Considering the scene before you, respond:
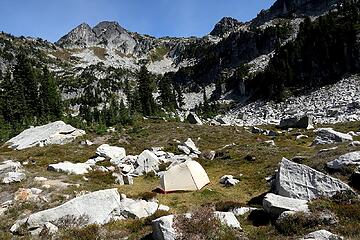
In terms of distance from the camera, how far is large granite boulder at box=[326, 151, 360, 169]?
1916 centimetres

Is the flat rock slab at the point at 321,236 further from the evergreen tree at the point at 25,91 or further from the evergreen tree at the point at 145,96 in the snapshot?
the evergreen tree at the point at 145,96

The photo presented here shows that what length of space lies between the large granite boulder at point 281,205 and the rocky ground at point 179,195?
38 millimetres

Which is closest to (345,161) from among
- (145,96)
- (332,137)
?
(332,137)

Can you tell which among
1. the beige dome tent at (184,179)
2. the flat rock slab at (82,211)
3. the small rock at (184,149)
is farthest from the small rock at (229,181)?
the small rock at (184,149)

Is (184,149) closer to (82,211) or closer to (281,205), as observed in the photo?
(82,211)

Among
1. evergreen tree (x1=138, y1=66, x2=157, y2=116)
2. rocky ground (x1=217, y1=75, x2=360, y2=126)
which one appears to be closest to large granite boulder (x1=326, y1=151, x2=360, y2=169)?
rocky ground (x1=217, y1=75, x2=360, y2=126)

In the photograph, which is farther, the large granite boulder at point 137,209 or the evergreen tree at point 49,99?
the evergreen tree at point 49,99

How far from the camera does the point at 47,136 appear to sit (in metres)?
47.5

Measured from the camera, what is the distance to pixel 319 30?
371 ft

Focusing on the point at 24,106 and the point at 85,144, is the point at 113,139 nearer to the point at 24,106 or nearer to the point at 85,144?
the point at 85,144

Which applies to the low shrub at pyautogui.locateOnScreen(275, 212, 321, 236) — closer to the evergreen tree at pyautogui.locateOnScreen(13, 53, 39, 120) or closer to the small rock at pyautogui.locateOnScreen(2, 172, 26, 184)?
the small rock at pyautogui.locateOnScreen(2, 172, 26, 184)

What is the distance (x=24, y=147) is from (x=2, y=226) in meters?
31.3

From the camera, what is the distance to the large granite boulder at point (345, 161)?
1916 centimetres

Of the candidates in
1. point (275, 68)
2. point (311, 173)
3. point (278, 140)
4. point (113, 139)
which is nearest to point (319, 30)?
point (275, 68)
